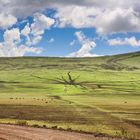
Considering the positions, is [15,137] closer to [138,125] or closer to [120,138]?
[120,138]

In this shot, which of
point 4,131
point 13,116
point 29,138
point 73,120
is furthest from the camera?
point 13,116

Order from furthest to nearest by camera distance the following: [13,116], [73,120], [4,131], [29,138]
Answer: [13,116] → [73,120] → [4,131] → [29,138]

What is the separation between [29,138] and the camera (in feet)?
129

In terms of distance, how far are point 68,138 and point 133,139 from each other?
6611mm

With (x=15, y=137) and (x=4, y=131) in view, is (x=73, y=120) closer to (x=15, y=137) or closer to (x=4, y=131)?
(x=4, y=131)

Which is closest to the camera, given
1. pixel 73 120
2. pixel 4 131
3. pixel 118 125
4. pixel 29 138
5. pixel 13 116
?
pixel 29 138

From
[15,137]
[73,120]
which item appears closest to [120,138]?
[15,137]

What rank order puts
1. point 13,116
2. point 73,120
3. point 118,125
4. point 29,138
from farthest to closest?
1. point 13,116
2. point 73,120
3. point 118,125
4. point 29,138

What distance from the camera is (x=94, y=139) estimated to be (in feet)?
129

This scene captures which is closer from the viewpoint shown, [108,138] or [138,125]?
[108,138]

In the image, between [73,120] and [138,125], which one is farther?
[73,120]

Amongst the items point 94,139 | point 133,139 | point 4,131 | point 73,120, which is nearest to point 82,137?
point 94,139

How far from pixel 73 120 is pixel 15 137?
1080 inches

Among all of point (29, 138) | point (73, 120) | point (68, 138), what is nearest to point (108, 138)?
point (68, 138)
